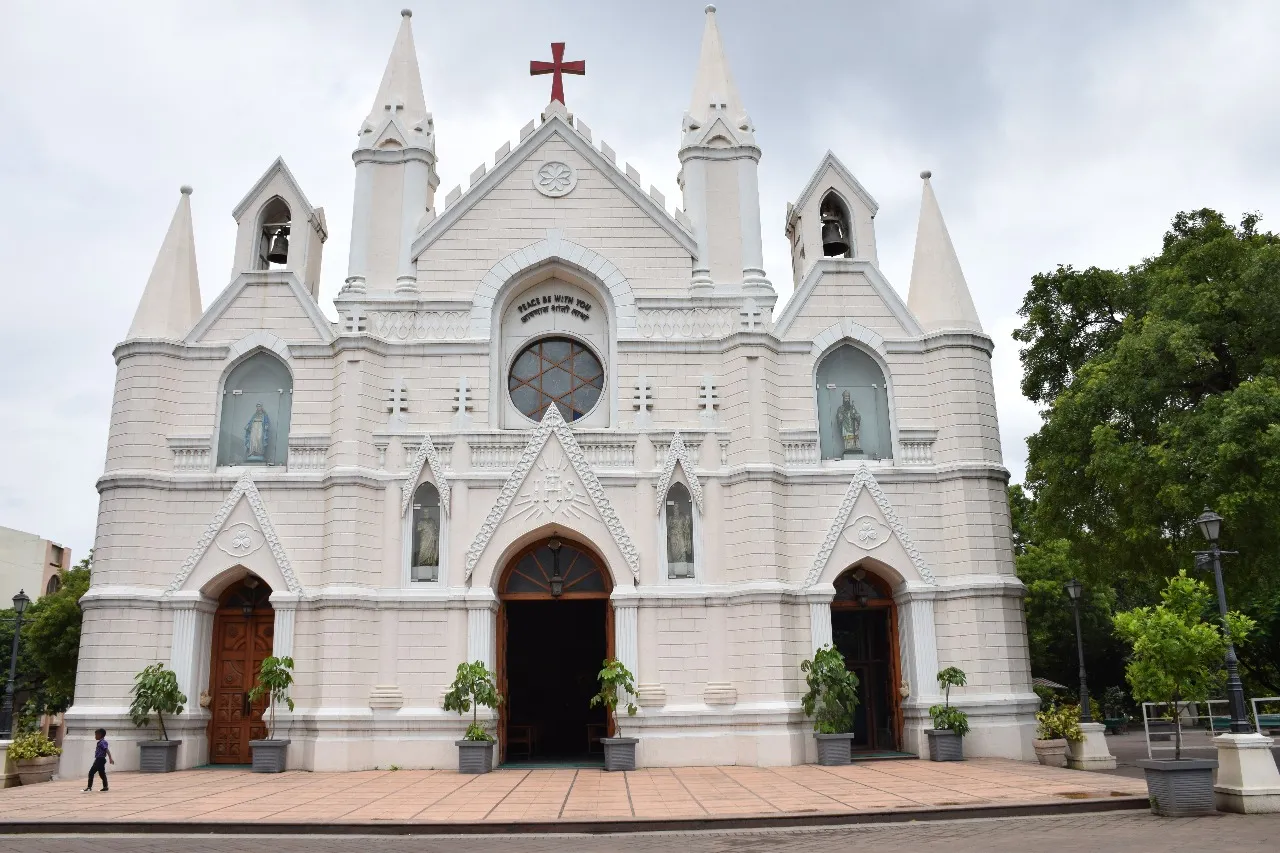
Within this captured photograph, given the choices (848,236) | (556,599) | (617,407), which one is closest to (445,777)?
(556,599)

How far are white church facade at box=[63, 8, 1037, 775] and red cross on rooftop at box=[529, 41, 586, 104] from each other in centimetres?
196

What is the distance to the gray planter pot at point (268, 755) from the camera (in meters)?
19.0

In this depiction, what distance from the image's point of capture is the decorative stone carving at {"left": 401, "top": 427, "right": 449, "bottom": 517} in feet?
68.1

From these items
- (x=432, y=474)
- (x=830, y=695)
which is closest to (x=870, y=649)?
(x=830, y=695)

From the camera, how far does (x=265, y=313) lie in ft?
72.7

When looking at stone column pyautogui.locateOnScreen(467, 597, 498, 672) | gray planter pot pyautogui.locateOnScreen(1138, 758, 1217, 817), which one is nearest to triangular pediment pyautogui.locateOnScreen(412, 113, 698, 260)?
stone column pyautogui.locateOnScreen(467, 597, 498, 672)

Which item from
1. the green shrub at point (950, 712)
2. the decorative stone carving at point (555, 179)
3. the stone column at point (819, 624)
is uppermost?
the decorative stone carving at point (555, 179)

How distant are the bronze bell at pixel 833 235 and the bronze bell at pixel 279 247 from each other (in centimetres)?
1198

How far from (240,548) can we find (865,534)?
483 inches

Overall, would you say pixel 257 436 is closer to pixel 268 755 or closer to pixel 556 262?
pixel 268 755

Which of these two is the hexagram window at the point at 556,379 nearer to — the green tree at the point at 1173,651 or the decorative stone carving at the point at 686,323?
the decorative stone carving at the point at 686,323

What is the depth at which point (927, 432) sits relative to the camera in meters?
21.6

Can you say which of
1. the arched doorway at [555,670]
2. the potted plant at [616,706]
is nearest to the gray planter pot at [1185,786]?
the potted plant at [616,706]

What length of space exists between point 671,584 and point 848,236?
29.2 ft
